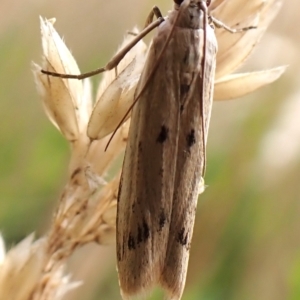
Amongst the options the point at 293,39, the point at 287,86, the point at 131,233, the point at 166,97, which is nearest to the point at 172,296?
the point at 131,233

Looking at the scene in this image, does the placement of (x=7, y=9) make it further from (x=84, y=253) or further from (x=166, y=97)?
(x=166, y=97)

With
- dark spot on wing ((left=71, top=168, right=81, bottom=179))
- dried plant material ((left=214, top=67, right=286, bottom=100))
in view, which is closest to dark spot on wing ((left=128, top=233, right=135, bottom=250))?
dark spot on wing ((left=71, top=168, right=81, bottom=179))

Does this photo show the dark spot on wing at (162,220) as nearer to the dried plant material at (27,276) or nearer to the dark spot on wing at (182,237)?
the dark spot on wing at (182,237)

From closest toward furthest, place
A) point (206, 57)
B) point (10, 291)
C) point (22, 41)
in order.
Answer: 1. point (10, 291)
2. point (206, 57)
3. point (22, 41)

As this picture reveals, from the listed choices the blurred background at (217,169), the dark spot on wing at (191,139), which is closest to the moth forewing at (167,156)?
the dark spot on wing at (191,139)

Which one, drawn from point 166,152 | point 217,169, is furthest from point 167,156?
point 217,169

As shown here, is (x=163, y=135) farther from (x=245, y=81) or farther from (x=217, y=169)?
(x=217, y=169)

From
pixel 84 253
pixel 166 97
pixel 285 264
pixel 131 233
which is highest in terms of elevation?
pixel 166 97
